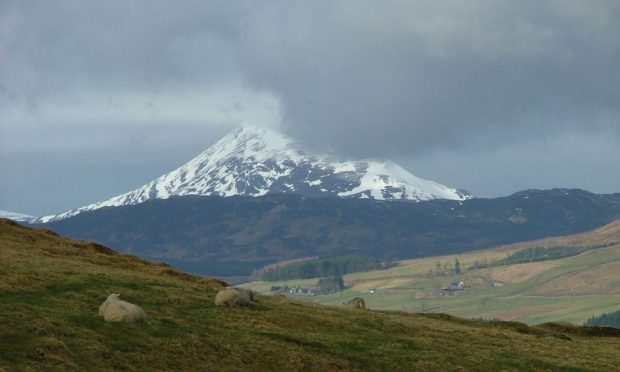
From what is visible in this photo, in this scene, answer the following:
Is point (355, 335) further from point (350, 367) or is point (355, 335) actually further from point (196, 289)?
point (196, 289)

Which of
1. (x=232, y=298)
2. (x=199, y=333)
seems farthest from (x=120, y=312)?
(x=232, y=298)

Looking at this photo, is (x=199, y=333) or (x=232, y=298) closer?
(x=199, y=333)

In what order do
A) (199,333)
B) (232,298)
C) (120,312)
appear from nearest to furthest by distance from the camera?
(120,312) < (199,333) < (232,298)

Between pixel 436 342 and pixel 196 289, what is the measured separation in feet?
63.7

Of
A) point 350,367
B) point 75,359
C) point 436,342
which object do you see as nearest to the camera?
point 75,359

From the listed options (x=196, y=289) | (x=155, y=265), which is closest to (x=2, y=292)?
(x=196, y=289)

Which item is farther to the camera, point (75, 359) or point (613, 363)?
point (613, 363)

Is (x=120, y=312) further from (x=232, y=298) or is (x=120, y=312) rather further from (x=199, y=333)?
(x=232, y=298)

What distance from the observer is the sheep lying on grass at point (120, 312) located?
59344mm

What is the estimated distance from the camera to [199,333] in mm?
61125

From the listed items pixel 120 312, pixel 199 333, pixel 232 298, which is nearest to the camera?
pixel 120 312

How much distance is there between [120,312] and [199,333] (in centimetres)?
475

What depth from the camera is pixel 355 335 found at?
232 ft

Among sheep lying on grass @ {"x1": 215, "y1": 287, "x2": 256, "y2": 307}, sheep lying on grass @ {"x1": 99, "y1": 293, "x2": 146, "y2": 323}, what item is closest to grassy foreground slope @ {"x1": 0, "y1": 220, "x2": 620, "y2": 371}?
sheep lying on grass @ {"x1": 99, "y1": 293, "x2": 146, "y2": 323}
